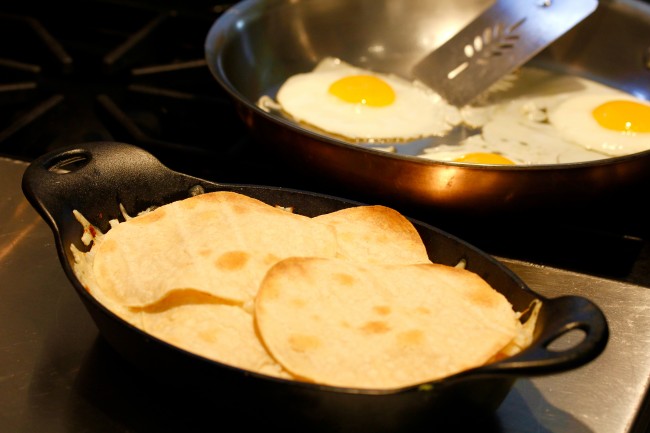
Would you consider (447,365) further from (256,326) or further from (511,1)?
(511,1)

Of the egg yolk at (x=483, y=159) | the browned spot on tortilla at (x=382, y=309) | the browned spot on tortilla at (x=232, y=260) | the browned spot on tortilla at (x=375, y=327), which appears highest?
the browned spot on tortilla at (x=382, y=309)

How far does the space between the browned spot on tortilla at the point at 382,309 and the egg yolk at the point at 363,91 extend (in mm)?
787

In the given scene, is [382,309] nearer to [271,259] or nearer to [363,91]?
[271,259]

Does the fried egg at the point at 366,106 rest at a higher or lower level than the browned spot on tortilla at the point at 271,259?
lower

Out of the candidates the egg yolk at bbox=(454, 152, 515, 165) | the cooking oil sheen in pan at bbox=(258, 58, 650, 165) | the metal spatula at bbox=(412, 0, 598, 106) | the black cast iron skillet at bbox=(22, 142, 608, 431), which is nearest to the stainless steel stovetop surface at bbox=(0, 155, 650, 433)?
the black cast iron skillet at bbox=(22, 142, 608, 431)

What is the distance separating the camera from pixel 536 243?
44.7 inches

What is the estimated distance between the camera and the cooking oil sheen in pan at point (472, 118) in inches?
53.1

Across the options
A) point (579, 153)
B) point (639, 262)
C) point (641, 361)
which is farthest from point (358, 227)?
point (579, 153)

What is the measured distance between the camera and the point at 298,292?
71cm

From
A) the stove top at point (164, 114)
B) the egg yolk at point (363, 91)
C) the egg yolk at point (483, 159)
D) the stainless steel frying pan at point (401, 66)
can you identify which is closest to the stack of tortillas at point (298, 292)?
the stainless steel frying pan at point (401, 66)

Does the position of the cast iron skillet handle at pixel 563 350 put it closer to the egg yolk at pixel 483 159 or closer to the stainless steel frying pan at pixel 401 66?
the stainless steel frying pan at pixel 401 66

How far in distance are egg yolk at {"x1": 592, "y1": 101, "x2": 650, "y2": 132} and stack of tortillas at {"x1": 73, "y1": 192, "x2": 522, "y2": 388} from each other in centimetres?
74

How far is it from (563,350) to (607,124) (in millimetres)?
941

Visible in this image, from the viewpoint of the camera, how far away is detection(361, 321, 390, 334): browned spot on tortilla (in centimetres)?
69
